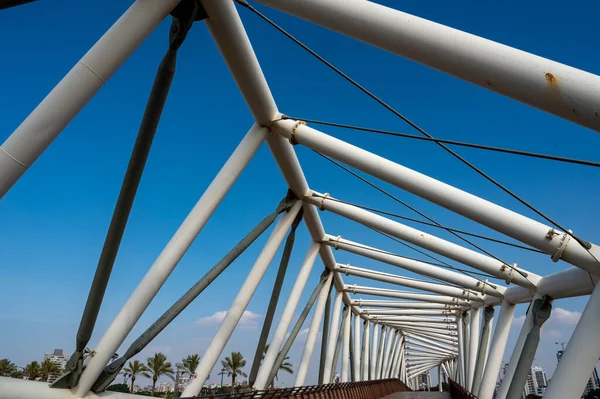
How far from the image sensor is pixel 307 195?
50.0 ft

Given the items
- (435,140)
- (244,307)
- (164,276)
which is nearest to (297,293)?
(244,307)

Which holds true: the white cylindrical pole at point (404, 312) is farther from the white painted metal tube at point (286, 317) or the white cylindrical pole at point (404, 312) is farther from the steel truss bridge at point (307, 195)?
the white painted metal tube at point (286, 317)

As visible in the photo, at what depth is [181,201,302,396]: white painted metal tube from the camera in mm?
10877

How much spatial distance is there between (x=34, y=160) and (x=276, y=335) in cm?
1148

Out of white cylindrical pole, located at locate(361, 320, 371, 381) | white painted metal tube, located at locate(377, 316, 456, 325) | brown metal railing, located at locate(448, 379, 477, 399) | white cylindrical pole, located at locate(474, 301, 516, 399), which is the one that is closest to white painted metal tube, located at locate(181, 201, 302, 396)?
white cylindrical pole, located at locate(474, 301, 516, 399)

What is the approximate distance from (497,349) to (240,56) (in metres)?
14.0

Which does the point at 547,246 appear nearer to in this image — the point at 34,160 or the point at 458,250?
the point at 458,250

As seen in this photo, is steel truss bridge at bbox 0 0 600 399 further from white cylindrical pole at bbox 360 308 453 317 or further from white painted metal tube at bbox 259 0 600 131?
white cylindrical pole at bbox 360 308 453 317

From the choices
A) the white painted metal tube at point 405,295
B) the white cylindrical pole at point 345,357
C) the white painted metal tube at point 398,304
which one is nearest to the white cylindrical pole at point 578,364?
the white painted metal tube at point 405,295

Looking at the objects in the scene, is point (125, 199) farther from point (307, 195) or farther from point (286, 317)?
point (286, 317)

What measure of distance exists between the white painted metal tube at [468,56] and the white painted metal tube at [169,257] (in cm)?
490

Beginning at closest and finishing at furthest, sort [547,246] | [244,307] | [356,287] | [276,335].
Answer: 1. [547,246]
2. [244,307]
3. [276,335]
4. [356,287]

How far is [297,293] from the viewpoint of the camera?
1678 centimetres

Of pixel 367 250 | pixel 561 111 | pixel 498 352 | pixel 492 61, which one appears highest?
pixel 367 250
